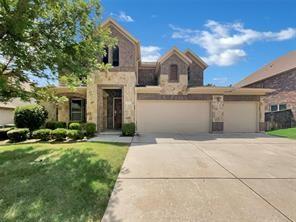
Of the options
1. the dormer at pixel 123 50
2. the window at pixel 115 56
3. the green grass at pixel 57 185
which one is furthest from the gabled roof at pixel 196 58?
the green grass at pixel 57 185

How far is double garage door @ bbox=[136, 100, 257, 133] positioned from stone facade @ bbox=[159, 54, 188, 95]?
868 mm

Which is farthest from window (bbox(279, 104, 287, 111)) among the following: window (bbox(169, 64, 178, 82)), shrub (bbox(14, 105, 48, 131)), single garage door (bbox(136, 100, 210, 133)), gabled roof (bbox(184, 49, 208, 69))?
shrub (bbox(14, 105, 48, 131))

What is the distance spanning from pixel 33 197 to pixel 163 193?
8.63ft

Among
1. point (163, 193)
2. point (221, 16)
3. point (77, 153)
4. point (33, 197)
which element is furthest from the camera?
point (221, 16)

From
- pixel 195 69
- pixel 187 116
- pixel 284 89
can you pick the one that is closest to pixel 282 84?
pixel 284 89

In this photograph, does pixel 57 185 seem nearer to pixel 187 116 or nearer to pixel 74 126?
pixel 74 126

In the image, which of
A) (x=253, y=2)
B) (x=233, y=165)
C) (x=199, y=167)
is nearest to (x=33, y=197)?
(x=199, y=167)

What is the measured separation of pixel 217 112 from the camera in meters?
15.8

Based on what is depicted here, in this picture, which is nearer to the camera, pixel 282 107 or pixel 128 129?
pixel 128 129

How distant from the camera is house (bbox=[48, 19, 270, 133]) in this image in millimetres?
14555

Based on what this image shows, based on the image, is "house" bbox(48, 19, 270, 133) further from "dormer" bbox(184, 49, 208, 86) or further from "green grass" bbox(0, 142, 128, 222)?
"green grass" bbox(0, 142, 128, 222)

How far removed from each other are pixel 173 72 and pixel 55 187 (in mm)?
13099

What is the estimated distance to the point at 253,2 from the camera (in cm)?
1062

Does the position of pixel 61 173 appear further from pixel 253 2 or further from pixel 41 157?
pixel 253 2
